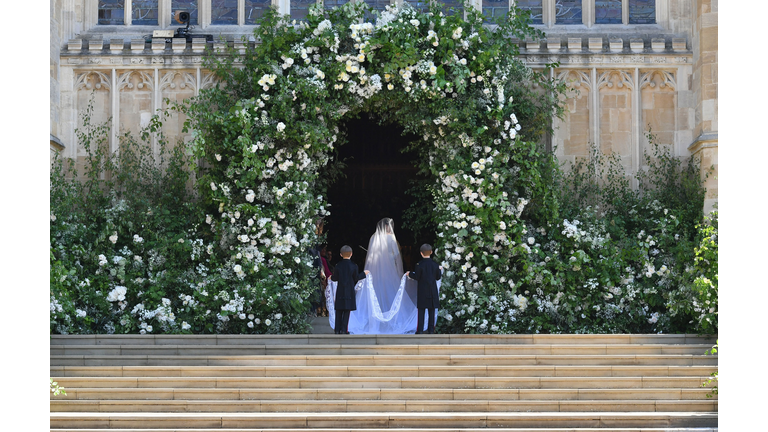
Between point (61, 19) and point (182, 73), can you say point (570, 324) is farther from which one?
point (61, 19)

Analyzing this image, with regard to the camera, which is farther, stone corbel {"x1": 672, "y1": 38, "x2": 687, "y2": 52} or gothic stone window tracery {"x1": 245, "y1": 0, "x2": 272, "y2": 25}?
gothic stone window tracery {"x1": 245, "y1": 0, "x2": 272, "y2": 25}

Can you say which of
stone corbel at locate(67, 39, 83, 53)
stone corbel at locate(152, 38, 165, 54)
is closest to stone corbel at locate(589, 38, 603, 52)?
stone corbel at locate(152, 38, 165, 54)

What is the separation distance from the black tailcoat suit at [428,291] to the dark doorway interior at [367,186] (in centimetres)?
588

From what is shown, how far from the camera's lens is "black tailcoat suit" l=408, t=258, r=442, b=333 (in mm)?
12523

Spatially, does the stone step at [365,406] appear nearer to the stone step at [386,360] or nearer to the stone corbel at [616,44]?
the stone step at [386,360]

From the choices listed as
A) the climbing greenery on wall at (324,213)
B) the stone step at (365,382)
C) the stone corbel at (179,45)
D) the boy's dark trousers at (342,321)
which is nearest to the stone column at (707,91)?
the climbing greenery on wall at (324,213)

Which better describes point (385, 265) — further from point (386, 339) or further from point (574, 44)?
point (574, 44)

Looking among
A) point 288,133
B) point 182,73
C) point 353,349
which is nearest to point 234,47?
point 182,73

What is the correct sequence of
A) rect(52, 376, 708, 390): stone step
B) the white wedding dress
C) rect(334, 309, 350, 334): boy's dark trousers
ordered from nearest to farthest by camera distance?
rect(52, 376, 708, 390): stone step < rect(334, 309, 350, 334): boy's dark trousers < the white wedding dress

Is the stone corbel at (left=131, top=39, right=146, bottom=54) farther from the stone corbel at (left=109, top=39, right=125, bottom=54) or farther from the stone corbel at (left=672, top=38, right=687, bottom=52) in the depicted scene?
the stone corbel at (left=672, top=38, right=687, bottom=52)

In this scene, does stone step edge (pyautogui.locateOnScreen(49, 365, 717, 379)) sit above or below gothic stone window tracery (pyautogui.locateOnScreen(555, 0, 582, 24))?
below

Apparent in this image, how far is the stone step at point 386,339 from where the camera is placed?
11.7 m

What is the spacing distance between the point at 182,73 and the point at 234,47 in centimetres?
94

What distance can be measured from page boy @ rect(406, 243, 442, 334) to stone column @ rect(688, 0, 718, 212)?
464 cm
